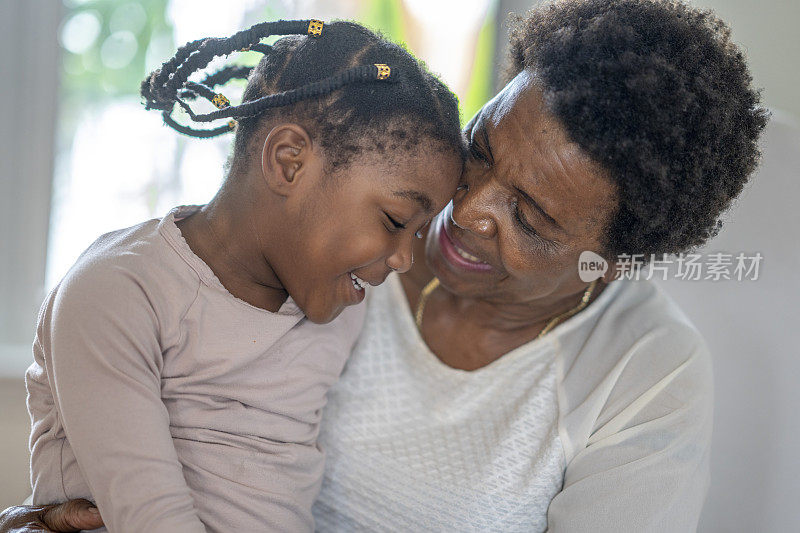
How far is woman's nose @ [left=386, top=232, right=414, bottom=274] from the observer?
125 cm

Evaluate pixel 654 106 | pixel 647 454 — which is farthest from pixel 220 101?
pixel 647 454

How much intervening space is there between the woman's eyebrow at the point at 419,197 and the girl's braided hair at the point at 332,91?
8cm

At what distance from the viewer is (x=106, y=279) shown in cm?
111

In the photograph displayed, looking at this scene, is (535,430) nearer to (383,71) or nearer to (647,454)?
(647,454)

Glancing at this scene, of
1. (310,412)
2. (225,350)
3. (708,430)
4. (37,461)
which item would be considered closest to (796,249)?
(708,430)

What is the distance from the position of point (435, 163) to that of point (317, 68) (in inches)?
10.5

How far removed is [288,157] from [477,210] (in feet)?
1.18

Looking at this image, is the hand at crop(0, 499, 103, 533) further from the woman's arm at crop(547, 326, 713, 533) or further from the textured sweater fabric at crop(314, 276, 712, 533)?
the woman's arm at crop(547, 326, 713, 533)

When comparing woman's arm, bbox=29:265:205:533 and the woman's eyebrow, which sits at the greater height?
the woman's eyebrow

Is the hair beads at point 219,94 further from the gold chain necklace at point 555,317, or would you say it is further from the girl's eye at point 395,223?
the gold chain necklace at point 555,317

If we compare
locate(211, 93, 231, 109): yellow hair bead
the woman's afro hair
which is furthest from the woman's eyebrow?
locate(211, 93, 231, 109): yellow hair bead

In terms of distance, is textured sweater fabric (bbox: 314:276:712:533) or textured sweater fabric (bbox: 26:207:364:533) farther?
textured sweater fabric (bbox: 314:276:712:533)

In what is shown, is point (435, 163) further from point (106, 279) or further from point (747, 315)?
point (747, 315)

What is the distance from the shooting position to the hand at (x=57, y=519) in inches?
44.9
